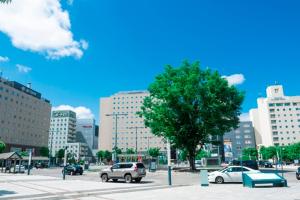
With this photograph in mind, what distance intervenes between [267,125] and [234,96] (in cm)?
10836

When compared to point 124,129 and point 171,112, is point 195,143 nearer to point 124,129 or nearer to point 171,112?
point 171,112

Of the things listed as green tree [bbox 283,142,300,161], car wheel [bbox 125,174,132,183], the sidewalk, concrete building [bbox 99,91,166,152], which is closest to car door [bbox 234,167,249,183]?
the sidewalk

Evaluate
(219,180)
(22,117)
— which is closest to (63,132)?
(22,117)

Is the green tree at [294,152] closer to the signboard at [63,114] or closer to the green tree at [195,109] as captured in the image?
the green tree at [195,109]

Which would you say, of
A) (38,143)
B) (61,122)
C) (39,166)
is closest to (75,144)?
(61,122)

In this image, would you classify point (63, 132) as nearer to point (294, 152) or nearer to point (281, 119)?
point (281, 119)

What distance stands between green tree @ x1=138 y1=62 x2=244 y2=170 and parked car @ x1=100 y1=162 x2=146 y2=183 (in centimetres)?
1414

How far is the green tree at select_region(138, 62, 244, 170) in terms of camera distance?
132 feet

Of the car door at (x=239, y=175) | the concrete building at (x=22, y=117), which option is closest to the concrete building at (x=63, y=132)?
the concrete building at (x=22, y=117)

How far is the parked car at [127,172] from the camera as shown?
2491cm

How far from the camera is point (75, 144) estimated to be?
180m

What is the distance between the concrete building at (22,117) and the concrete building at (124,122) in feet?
137

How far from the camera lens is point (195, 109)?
41344 millimetres

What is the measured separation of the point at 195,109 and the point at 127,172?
1906 centimetres
